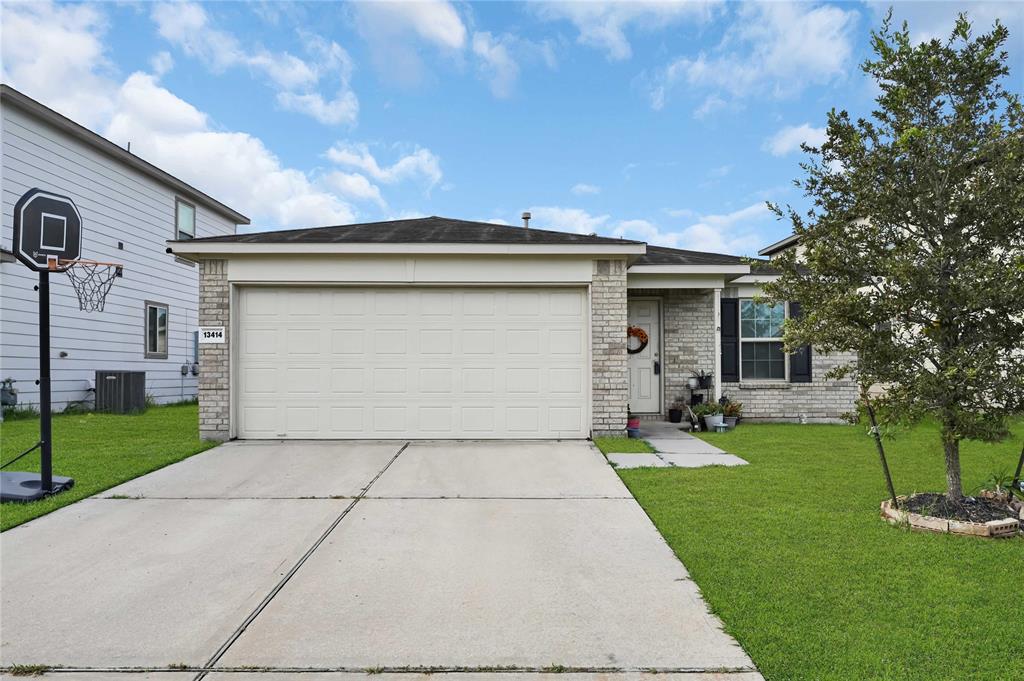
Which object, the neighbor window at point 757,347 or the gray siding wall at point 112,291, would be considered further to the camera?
the gray siding wall at point 112,291

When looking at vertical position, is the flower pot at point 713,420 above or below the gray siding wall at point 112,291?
below

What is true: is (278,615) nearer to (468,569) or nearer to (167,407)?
(468,569)

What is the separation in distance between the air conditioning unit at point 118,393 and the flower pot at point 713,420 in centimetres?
1228

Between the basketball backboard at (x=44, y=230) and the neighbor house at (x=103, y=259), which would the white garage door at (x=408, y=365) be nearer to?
the basketball backboard at (x=44, y=230)

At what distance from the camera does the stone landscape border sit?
425 centimetres

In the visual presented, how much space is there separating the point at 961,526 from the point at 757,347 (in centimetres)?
694

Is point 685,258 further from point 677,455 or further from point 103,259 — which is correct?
point 103,259

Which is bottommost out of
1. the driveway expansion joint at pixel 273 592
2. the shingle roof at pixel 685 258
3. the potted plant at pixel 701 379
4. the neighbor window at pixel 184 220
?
the driveway expansion joint at pixel 273 592

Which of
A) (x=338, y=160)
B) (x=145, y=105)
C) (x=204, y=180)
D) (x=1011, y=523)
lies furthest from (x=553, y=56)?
(x=204, y=180)


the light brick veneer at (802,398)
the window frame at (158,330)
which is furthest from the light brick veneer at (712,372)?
the window frame at (158,330)

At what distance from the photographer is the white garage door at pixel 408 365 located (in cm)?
858

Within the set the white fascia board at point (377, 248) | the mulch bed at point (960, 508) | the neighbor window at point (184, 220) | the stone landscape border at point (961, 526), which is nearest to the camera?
the stone landscape border at point (961, 526)

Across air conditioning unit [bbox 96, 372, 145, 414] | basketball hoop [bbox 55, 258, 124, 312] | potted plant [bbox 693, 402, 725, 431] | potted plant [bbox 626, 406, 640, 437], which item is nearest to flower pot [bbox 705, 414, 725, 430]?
potted plant [bbox 693, 402, 725, 431]

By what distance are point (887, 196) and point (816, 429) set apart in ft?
21.2
